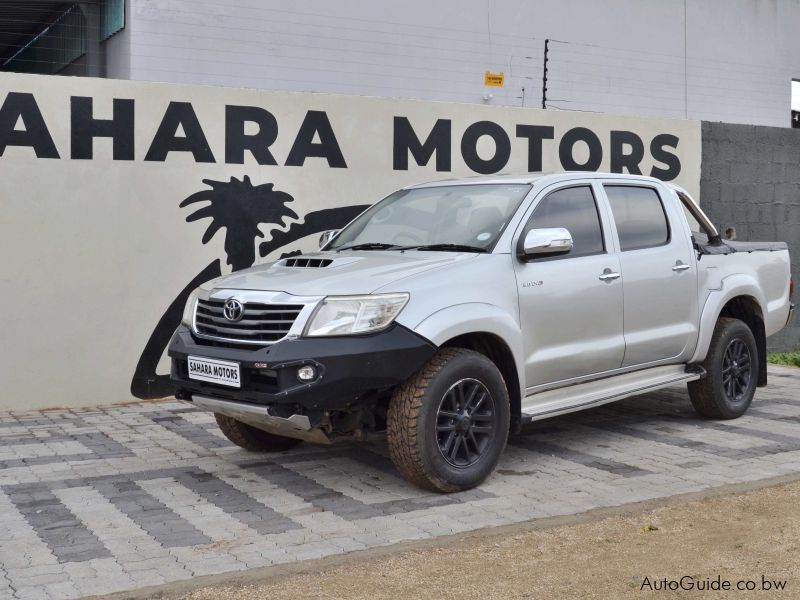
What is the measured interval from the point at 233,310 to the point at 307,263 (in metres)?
0.75

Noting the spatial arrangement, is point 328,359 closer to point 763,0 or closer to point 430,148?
point 430,148

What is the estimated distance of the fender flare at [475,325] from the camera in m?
5.70

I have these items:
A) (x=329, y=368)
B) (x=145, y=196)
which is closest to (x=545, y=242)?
(x=329, y=368)

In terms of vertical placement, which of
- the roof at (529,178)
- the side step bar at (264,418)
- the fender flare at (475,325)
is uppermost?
the roof at (529,178)

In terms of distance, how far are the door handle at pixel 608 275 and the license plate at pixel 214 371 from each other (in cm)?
251

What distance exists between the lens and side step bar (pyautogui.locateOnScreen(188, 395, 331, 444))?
5.55m

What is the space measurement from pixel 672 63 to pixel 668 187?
12227 mm

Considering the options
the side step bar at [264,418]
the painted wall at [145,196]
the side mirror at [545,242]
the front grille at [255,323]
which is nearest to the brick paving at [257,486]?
the side step bar at [264,418]

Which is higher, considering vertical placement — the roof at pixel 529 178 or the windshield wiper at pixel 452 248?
the roof at pixel 529 178

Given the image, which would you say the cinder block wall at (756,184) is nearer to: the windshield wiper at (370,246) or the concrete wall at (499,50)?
the concrete wall at (499,50)

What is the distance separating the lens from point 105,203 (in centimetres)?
883

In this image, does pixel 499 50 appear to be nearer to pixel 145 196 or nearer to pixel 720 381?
pixel 145 196

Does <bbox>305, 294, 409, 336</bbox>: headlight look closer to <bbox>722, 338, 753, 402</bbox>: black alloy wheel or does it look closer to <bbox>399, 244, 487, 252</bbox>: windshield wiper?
<bbox>399, 244, 487, 252</bbox>: windshield wiper

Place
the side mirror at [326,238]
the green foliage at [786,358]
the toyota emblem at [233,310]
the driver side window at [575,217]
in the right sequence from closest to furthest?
1. the toyota emblem at [233,310]
2. the driver side window at [575,217]
3. the side mirror at [326,238]
4. the green foliage at [786,358]
